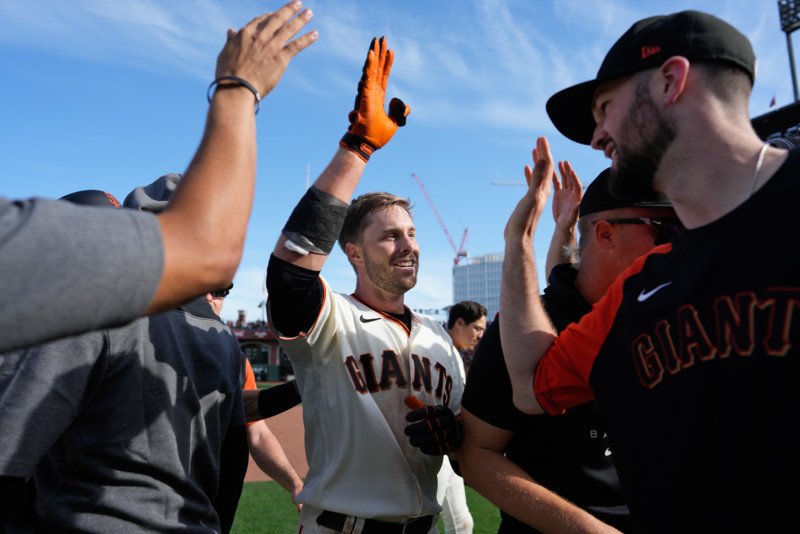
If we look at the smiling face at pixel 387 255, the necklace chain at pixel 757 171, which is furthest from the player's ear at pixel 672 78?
the smiling face at pixel 387 255

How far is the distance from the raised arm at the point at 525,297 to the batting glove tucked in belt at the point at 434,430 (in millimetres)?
395

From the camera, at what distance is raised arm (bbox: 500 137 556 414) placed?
2.10m

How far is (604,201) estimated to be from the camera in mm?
2529

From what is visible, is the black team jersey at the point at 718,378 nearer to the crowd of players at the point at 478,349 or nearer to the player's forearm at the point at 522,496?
the crowd of players at the point at 478,349

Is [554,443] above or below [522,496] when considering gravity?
above

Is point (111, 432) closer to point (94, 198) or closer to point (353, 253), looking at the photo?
point (94, 198)

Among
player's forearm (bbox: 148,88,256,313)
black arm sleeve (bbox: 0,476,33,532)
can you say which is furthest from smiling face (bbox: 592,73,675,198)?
black arm sleeve (bbox: 0,476,33,532)

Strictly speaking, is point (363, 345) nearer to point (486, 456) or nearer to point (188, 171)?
point (486, 456)

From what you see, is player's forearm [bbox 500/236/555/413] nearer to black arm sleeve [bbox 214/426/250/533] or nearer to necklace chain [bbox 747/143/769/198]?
necklace chain [bbox 747/143/769/198]

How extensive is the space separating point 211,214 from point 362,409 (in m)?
1.76

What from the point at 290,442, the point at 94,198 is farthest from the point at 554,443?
the point at 290,442

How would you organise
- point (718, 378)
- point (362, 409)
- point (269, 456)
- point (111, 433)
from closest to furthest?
point (718, 378) → point (111, 433) → point (362, 409) → point (269, 456)

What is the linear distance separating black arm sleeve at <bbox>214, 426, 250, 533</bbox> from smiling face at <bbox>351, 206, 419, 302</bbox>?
109 centimetres

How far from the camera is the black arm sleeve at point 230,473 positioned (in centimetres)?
264
